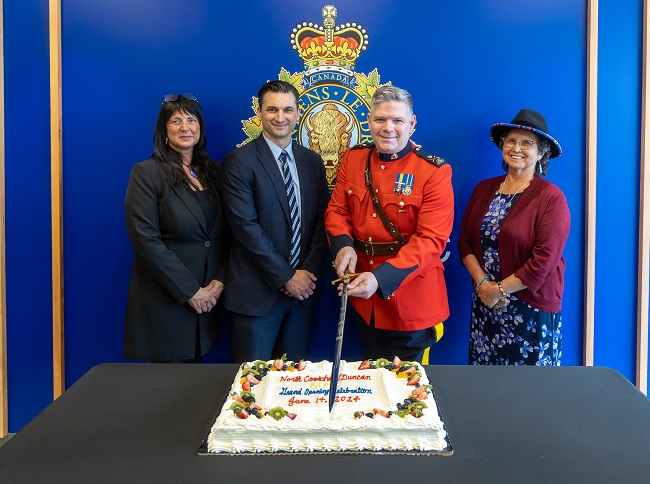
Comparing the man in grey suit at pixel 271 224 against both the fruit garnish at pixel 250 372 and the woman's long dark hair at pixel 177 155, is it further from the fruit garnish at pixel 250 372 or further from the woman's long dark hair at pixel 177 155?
the fruit garnish at pixel 250 372

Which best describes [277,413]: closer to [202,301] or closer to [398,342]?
[398,342]

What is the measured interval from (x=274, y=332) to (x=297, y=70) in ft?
4.38

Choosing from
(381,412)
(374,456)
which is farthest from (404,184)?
(374,456)

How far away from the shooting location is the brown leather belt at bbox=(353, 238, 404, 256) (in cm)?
231

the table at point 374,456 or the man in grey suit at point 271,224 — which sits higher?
the man in grey suit at point 271,224

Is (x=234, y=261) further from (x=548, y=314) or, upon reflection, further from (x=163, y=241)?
(x=548, y=314)

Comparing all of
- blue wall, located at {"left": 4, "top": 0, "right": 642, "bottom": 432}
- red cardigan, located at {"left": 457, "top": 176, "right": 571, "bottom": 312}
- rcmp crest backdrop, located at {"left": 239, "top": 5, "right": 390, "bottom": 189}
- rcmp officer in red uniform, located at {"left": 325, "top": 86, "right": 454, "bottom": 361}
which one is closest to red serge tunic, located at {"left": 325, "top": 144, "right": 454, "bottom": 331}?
rcmp officer in red uniform, located at {"left": 325, "top": 86, "right": 454, "bottom": 361}

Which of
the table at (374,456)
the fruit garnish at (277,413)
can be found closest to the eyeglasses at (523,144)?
the table at (374,456)

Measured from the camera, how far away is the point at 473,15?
9.03 feet

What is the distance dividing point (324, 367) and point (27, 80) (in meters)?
2.32

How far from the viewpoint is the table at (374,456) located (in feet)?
3.66

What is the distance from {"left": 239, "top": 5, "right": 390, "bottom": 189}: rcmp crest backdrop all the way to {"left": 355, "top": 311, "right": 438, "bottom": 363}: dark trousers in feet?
2.67

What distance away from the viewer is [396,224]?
2328 millimetres

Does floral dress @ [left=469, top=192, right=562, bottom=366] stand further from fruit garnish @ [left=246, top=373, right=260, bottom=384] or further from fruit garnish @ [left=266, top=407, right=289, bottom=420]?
fruit garnish @ [left=266, top=407, right=289, bottom=420]
